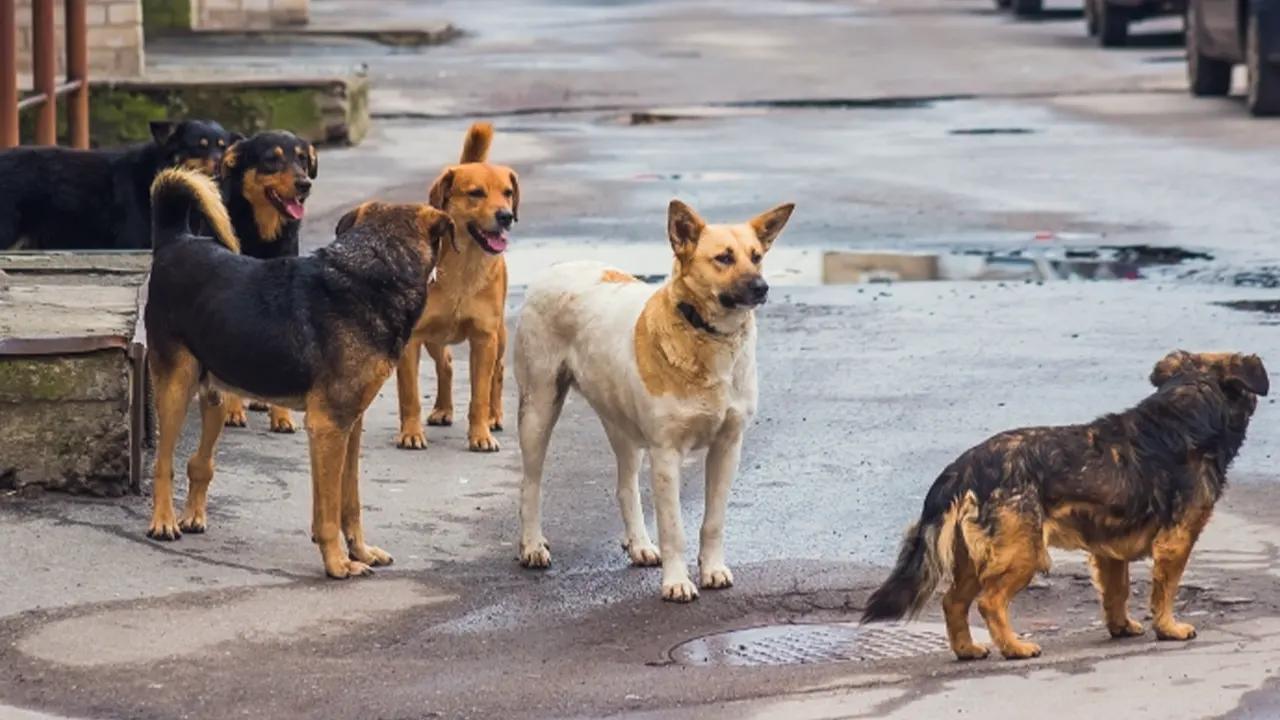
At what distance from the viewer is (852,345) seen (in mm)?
12797

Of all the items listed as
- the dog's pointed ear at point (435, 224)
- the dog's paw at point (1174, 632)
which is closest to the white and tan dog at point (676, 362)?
the dog's pointed ear at point (435, 224)

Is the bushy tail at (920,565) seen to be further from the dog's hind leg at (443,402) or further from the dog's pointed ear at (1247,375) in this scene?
the dog's hind leg at (443,402)

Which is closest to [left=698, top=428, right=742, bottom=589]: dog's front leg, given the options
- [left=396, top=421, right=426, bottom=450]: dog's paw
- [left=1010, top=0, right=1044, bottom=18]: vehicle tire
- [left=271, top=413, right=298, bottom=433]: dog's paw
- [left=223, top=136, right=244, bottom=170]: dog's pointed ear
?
[left=396, top=421, right=426, bottom=450]: dog's paw

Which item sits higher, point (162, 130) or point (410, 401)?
point (162, 130)

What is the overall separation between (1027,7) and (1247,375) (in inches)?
1252

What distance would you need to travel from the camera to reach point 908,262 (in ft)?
50.6

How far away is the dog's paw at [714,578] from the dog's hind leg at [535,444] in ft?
2.01

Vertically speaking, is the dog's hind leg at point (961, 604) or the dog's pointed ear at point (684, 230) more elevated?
the dog's pointed ear at point (684, 230)

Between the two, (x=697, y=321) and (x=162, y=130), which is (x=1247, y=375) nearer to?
(x=697, y=321)

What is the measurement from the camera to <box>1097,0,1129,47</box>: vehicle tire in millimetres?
32031

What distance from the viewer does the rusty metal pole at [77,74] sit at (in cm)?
1680

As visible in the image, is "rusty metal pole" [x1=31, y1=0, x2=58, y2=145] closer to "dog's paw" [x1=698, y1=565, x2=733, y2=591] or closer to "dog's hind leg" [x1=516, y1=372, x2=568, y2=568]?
"dog's hind leg" [x1=516, y1=372, x2=568, y2=568]

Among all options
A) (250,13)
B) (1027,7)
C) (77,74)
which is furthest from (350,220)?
(1027,7)

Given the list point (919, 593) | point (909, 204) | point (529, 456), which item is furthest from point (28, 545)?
point (909, 204)
